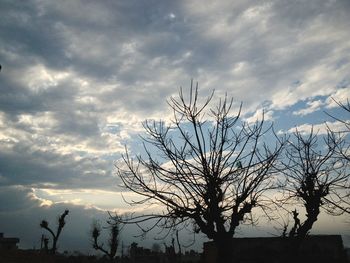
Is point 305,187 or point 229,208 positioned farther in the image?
point 305,187

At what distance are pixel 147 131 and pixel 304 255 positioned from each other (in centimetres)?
1764

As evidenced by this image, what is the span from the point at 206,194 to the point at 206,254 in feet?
66.9

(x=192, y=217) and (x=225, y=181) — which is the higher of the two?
(x=225, y=181)

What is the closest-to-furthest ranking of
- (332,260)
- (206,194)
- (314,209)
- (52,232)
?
(206,194) → (314,209) → (332,260) → (52,232)

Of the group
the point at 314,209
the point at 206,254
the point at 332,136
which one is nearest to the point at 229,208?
the point at 332,136

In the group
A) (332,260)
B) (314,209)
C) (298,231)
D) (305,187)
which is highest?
(305,187)

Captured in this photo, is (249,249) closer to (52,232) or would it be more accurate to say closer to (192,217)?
(192,217)

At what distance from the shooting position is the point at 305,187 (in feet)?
46.5

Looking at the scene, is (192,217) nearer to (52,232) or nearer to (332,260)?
(332,260)

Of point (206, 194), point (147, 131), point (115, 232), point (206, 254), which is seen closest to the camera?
point (206, 194)

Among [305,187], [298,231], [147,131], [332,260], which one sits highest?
[147,131]

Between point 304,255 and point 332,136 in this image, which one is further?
point 304,255

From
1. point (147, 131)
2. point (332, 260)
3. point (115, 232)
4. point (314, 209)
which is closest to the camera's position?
point (147, 131)

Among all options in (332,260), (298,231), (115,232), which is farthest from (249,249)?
(115,232)
